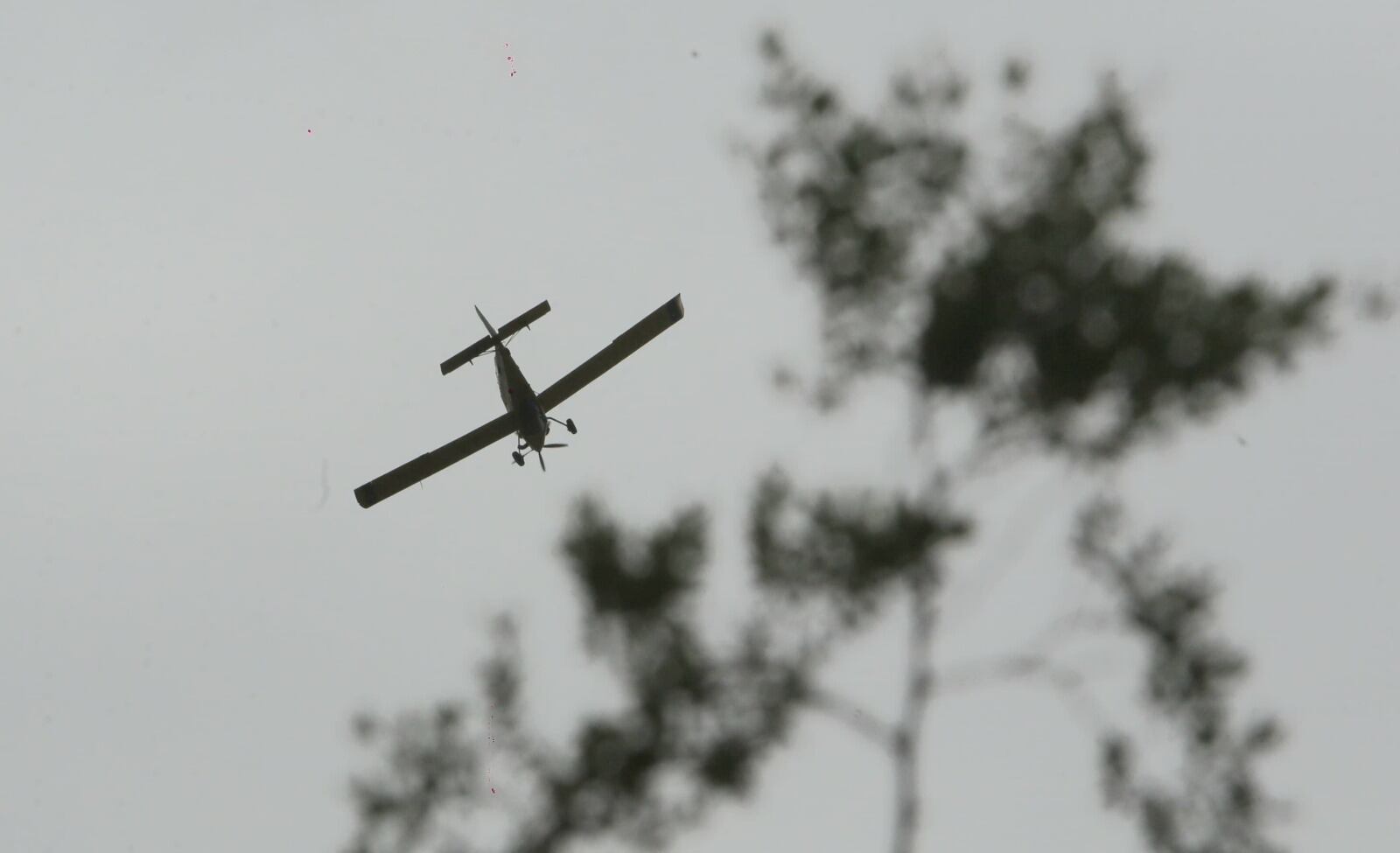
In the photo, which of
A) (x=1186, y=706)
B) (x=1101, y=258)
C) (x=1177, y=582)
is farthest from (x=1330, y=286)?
(x=1186, y=706)

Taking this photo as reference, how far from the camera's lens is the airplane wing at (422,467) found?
2097 centimetres

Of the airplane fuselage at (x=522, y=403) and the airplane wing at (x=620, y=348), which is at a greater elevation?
the airplane wing at (x=620, y=348)

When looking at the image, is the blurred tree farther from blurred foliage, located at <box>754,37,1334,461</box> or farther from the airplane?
the airplane

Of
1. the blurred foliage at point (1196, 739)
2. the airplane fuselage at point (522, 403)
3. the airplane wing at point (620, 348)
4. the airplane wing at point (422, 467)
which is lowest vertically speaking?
the blurred foliage at point (1196, 739)

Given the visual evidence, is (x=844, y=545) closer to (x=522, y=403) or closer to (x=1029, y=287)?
(x=1029, y=287)

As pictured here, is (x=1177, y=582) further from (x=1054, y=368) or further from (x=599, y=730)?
(x=599, y=730)

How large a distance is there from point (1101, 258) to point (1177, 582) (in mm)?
2269

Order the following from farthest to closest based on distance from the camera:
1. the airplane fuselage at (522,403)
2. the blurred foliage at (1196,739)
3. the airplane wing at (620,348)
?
the airplane wing at (620,348) → the airplane fuselage at (522,403) → the blurred foliage at (1196,739)

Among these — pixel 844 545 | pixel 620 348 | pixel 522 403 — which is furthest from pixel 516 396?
pixel 844 545

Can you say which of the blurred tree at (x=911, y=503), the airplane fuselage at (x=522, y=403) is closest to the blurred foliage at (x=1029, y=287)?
the blurred tree at (x=911, y=503)

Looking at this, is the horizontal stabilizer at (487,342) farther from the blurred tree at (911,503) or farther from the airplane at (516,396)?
the blurred tree at (911,503)

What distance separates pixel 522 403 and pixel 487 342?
0.84 meters

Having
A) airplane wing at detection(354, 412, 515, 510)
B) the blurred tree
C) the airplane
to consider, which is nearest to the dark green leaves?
the blurred tree

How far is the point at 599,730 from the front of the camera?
11.2 metres
